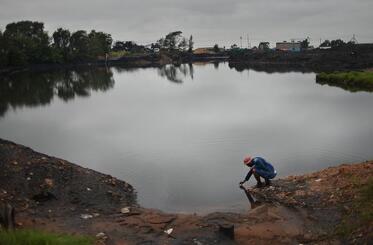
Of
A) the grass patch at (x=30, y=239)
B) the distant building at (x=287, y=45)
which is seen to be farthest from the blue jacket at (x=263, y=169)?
the distant building at (x=287, y=45)

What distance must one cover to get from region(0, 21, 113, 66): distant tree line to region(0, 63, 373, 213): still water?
197 feet

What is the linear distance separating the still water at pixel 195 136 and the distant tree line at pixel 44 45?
2359 inches

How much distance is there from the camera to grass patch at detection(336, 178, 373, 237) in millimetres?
10689

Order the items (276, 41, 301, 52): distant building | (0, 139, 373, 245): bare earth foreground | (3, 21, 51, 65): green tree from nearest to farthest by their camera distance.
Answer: (0, 139, 373, 245): bare earth foreground, (3, 21, 51, 65): green tree, (276, 41, 301, 52): distant building

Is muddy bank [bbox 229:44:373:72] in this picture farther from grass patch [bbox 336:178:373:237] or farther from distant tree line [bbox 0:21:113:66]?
grass patch [bbox 336:178:373:237]

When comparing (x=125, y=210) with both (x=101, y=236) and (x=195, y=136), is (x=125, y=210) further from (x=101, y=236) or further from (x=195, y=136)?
(x=195, y=136)

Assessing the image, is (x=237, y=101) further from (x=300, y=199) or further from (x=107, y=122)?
(x=300, y=199)

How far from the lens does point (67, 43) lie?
142250 mm

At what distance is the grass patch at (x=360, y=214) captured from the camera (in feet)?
35.1

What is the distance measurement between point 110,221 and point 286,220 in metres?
4.71

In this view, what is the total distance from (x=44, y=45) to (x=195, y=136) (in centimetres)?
10550

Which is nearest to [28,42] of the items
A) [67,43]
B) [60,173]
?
[67,43]

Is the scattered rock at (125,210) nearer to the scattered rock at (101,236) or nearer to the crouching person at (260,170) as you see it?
the scattered rock at (101,236)

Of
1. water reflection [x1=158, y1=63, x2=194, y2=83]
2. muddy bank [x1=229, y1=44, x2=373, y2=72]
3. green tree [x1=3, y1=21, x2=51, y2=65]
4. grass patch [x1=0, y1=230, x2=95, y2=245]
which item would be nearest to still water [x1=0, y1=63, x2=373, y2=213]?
grass patch [x1=0, y1=230, x2=95, y2=245]
